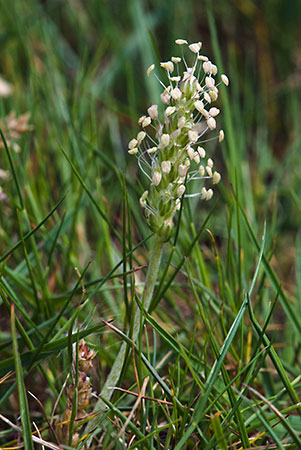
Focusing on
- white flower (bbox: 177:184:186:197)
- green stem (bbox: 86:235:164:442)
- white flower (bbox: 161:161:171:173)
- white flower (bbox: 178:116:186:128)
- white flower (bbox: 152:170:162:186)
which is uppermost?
white flower (bbox: 178:116:186:128)

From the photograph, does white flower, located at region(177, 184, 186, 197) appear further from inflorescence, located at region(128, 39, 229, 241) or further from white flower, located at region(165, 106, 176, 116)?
white flower, located at region(165, 106, 176, 116)

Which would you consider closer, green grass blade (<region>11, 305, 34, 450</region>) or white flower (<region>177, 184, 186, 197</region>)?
green grass blade (<region>11, 305, 34, 450</region>)

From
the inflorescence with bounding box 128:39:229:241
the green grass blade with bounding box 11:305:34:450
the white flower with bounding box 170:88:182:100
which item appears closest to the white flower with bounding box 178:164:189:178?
the inflorescence with bounding box 128:39:229:241

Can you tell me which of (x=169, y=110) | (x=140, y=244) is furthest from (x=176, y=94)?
(x=140, y=244)

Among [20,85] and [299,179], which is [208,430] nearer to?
[299,179]

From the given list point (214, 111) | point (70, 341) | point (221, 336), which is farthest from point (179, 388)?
point (214, 111)

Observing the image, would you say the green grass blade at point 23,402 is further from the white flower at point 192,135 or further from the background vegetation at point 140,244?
the white flower at point 192,135

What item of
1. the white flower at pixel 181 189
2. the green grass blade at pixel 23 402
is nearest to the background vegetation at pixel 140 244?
the green grass blade at pixel 23 402

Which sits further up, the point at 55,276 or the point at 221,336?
the point at 55,276

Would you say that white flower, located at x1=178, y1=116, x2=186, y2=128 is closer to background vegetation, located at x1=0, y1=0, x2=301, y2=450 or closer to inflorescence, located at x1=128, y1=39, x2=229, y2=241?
inflorescence, located at x1=128, y1=39, x2=229, y2=241

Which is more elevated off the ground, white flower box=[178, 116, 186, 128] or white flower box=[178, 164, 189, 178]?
white flower box=[178, 116, 186, 128]
